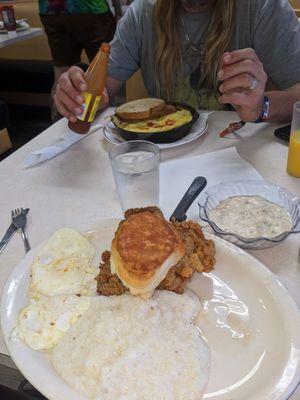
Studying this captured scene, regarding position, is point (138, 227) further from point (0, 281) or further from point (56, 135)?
point (56, 135)

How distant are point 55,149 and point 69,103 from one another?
0.50 ft

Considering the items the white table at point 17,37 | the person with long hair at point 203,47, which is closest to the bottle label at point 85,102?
the person with long hair at point 203,47

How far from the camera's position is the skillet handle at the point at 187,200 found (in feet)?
2.86

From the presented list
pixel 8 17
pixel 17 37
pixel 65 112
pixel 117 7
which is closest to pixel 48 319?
pixel 65 112

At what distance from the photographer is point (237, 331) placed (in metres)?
0.62

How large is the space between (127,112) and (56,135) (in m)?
0.28

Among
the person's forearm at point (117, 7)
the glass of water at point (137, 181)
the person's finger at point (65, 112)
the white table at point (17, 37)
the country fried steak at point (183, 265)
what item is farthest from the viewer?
the white table at point (17, 37)

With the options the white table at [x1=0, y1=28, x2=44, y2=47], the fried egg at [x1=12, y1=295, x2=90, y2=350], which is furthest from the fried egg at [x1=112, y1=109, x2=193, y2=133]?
the white table at [x1=0, y1=28, x2=44, y2=47]

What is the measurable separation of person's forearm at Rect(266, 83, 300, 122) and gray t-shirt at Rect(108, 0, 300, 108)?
152mm

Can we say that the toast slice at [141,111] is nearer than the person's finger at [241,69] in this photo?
No

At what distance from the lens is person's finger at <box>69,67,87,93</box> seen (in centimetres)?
114

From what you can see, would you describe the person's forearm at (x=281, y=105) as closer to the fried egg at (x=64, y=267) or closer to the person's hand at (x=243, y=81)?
the person's hand at (x=243, y=81)

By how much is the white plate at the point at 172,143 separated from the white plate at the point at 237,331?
0.52m

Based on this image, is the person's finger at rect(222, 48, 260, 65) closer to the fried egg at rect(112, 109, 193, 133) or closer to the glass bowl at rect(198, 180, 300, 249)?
the fried egg at rect(112, 109, 193, 133)
